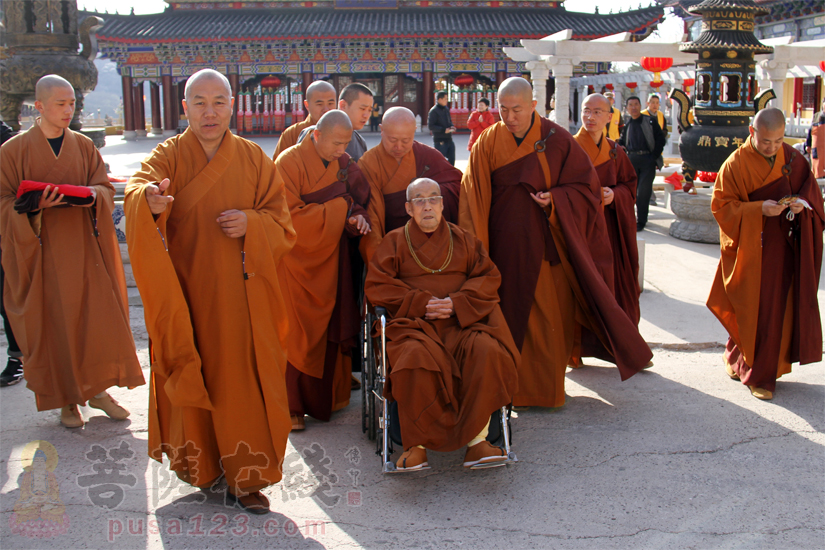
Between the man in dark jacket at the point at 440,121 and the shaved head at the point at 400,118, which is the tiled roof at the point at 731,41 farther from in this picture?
the shaved head at the point at 400,118

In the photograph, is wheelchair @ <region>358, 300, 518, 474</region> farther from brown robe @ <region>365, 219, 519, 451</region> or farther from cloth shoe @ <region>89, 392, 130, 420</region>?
cloth shoe @ <region>89, 392, 130, 420</region>

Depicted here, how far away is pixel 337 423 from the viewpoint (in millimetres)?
3711

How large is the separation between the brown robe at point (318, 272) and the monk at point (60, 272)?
0.89m

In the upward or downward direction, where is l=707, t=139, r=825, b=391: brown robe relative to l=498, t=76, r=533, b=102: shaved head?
downward

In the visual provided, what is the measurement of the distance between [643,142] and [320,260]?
Answer: 5.87 metres

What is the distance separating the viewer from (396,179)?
3771 millimetres

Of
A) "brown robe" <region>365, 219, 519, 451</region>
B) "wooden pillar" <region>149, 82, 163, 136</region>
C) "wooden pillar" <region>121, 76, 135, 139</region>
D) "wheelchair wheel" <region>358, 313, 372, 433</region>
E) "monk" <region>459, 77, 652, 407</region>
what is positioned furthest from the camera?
"wooden pillar" <region>149, 82, 163, 136</region>

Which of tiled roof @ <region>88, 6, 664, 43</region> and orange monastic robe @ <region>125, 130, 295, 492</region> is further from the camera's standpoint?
tiled roof @ <region>88, 6, 664, 43</region>

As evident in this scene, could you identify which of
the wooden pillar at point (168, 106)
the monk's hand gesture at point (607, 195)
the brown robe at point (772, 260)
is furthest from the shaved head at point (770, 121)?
the wooden pillar at point (168, 106)

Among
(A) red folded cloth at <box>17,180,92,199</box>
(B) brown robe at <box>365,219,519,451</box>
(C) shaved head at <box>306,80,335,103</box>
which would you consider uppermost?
(C) shaved head at <box>306,80,335,103</box>

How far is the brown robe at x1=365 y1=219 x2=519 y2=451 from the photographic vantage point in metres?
2.88

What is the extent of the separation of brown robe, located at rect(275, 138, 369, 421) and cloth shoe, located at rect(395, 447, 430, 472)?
86cm

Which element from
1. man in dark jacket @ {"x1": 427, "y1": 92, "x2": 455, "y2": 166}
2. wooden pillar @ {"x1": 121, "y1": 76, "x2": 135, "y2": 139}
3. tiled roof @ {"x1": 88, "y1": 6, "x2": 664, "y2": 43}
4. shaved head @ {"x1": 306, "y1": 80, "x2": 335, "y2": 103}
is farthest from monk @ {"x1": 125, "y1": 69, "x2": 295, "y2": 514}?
wooden pillar @ {"x1": 121, "y1": 76, "x2": 135, "y2": 139}

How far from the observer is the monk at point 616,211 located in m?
4.38
